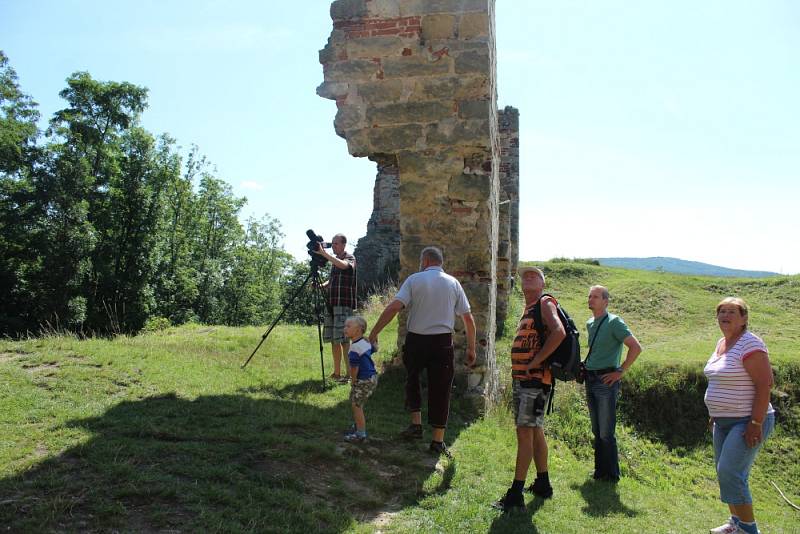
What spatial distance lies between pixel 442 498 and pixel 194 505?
72.5 inches

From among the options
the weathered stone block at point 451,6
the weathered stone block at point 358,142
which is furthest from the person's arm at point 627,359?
the weathered stone block at point 451,6

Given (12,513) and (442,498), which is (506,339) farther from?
(12,513)

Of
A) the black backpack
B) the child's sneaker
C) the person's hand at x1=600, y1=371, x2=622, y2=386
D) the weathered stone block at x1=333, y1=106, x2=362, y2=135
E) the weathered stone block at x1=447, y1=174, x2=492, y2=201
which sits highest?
the weathered stone block at x1=333, y1=106, x2=362, y2=135

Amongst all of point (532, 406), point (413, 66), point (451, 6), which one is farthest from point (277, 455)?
point (451, 6)

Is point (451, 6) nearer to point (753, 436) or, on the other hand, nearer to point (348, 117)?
point (348, 117)

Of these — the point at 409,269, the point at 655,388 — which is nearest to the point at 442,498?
the point at 409,269

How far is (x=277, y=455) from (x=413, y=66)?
190 inches

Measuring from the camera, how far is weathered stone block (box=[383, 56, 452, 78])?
274 inches

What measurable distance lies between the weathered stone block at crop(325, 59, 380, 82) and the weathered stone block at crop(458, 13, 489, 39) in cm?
113

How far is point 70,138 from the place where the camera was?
73.9ft

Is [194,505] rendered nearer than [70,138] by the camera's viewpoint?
Yes

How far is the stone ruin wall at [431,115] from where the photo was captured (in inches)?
272

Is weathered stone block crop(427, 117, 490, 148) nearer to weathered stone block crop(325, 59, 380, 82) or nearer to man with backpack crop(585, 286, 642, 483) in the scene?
weathered stone block crop(325, 59, 380, 82)

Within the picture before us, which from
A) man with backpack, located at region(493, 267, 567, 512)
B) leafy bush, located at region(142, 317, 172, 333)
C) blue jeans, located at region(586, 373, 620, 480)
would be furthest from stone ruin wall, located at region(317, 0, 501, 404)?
leafy bush, located at region(142, 317, 172, 333)
